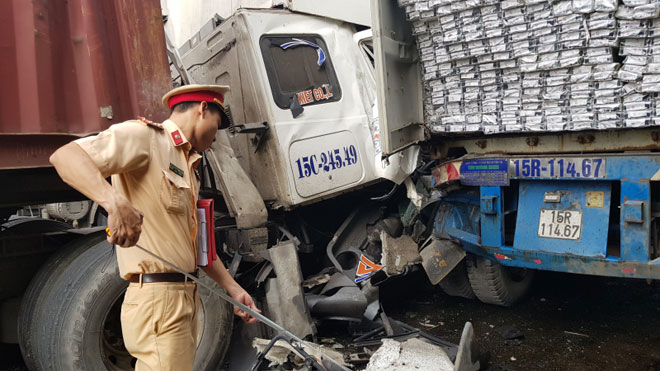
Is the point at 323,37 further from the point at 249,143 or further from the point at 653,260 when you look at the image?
the point at 653,260

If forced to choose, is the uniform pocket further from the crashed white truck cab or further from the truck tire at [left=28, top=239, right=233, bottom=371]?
the crashed white truck cab

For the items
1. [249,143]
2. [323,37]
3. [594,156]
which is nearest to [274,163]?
[249,143]

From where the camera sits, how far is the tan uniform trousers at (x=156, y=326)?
1.80 m

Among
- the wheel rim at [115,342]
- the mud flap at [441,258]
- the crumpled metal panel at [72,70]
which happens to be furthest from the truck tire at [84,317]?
the mud flap at [441,258]

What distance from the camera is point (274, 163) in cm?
377

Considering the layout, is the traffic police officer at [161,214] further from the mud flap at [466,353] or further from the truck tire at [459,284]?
the truck tire at [459,284]

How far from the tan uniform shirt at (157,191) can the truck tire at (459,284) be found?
9.06 ft

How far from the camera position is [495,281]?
12.8 feet

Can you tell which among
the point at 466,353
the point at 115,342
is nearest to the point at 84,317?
the point at 115,342

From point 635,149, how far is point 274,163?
2.26 metres

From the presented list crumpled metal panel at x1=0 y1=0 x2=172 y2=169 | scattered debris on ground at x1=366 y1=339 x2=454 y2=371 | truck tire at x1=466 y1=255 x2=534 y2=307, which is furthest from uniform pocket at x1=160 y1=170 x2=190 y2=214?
truck tire at x1=466 y1=255 x2=534 y2=307

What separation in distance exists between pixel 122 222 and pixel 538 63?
2.47m

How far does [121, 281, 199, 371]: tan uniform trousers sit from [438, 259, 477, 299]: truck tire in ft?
9.09

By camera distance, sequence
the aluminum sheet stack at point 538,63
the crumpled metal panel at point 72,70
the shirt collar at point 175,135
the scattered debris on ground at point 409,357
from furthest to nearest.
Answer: the scattered debris on ground at point 409,357 < the aluminum sheet stack at point 538,63 < the crumpled metal panel at point 72,70 < the shirt collar at point 175,135
